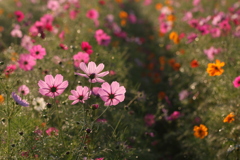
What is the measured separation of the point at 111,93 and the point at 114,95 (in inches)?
0.8

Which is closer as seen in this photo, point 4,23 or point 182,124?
point 182,124

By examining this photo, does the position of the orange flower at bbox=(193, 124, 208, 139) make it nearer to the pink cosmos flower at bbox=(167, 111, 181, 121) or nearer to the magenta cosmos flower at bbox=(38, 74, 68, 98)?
the pink cosmos flower at bbox=(167, 111, 181, 121)

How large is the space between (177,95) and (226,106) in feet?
3.09

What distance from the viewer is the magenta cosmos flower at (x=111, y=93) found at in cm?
162

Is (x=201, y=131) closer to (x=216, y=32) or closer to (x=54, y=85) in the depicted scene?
(x=54, y=85)

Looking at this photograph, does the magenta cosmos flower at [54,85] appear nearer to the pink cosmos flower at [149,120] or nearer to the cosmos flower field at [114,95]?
the cosmos flower field at [114,95]

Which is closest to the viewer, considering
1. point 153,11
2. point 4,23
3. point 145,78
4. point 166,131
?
point 166,131

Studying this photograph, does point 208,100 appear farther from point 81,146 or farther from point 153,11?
point 153,11

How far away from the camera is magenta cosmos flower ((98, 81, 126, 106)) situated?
1.62 m

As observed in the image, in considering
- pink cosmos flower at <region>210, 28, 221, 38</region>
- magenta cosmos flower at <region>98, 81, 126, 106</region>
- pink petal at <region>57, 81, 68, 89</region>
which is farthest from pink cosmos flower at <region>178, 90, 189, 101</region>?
pink petal at <region>57, 81, 68, 89</region>

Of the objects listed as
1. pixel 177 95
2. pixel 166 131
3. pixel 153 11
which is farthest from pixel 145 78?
pixel 153 11

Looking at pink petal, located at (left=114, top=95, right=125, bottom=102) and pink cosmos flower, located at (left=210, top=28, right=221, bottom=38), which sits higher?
pink cosmos flower, located at (left=210, top=28, right=221, bottom=38)

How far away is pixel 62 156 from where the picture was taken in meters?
1.61

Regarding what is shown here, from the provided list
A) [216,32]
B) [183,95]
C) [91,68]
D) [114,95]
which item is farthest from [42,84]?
[216,32]
